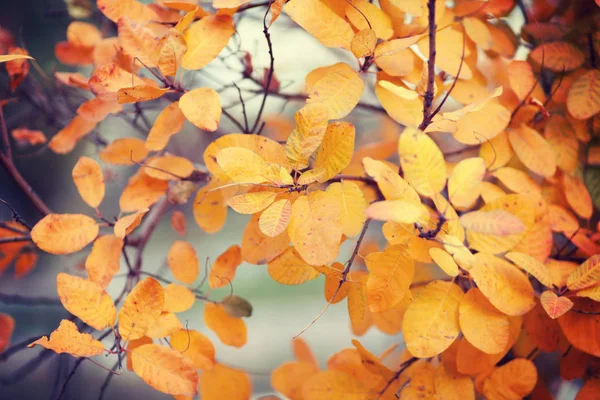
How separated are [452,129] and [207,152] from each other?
0.25 m

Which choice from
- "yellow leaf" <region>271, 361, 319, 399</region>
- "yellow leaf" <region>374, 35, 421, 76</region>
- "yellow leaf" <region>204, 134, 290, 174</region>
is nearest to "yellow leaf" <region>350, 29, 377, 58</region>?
"yellow leaf" <region>374, 35, 421, 76</region>

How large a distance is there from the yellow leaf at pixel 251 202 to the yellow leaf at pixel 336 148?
0.17ft

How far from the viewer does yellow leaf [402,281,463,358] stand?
0.43 meters

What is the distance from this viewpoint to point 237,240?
149cm

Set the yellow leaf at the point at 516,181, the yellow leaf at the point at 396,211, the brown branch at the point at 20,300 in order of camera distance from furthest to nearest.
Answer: the brown branch at the point at 20,300 < the yellow leaf at the point at 516,181 < the yellow leaf at the point at 396,211

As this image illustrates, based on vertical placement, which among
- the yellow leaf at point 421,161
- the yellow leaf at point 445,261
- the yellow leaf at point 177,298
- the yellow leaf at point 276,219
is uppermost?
the yellow leaf at point 421,161

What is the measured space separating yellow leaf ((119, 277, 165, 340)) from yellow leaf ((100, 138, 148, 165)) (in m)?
0.21

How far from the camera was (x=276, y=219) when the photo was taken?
0.40 m

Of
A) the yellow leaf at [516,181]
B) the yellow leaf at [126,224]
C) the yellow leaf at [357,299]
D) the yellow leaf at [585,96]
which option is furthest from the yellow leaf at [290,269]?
the yellow leaf at [585,96]

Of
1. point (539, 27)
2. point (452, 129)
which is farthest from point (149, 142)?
point (539, 27)

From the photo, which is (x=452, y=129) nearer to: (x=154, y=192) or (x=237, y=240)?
(x=154, y=192)

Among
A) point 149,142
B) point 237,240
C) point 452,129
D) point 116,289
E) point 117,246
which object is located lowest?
point 116,289

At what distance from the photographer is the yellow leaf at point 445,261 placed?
406mm

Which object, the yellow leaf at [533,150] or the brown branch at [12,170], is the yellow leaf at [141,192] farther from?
the yellow leaf at [533,150]
